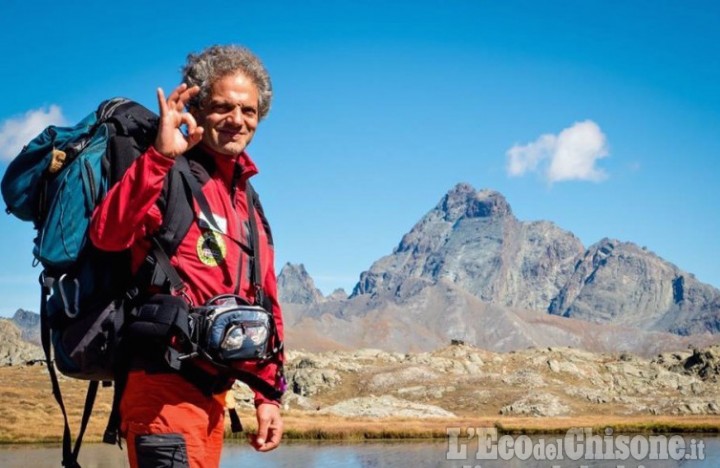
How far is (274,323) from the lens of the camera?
16.0 ft

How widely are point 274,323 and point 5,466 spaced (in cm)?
2856

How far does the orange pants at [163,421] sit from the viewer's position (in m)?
4.16

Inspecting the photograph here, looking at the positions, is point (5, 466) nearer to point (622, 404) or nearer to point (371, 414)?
point (371, 414)

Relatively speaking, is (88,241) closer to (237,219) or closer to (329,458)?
(237,219)

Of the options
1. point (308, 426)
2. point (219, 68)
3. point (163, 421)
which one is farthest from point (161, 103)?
Result: point (308, 426)

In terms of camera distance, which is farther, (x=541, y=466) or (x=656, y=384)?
(x=656, y=384)

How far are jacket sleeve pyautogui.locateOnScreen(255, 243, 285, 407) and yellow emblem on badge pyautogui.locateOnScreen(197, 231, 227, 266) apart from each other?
588 mm

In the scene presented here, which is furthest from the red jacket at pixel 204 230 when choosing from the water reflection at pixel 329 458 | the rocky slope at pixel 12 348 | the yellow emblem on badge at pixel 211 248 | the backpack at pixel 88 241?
the rocky slope at pixel 12 348

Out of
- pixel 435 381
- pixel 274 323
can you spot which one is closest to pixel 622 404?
pixel 435 381

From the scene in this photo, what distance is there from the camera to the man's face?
4.91 metres

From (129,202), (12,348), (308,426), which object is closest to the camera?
(129,202)

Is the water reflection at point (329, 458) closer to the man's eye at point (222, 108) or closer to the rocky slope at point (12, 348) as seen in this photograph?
the man's eye at point (222, 108)

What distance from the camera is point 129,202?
3.97m

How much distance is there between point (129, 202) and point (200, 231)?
2.27 feet
